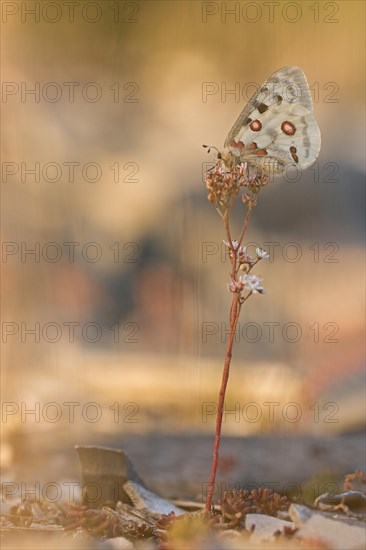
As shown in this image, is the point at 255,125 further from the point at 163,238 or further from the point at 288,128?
the point at 163,238

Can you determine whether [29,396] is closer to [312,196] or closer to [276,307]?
[276,307]

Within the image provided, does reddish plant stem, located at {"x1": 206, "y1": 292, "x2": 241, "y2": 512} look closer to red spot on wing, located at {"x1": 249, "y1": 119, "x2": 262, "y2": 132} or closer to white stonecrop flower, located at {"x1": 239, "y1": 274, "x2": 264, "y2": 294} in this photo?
white stonecrop flower, located at {"x1": 239, "y1": 274, "x2": 264, "y2": 294}

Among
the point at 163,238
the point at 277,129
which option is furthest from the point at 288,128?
the point at 163,238

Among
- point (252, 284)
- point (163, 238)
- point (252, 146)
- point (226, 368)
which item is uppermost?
point (252, 146)

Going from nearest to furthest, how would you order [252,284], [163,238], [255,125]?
1. [252,284]
2. [255,125]
3. [163,238]

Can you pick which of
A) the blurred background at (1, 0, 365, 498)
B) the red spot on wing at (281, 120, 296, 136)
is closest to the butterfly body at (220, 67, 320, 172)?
the red spot on wing at (281, 120, 296, 136)
